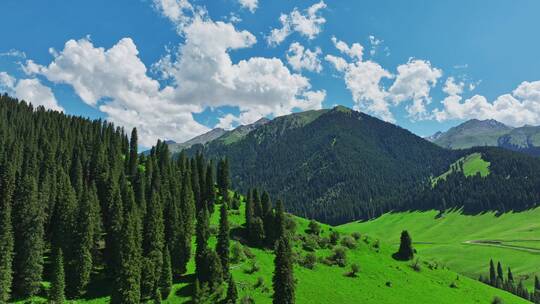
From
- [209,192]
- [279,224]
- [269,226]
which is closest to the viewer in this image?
[279,224]

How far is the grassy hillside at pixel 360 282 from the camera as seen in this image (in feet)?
306

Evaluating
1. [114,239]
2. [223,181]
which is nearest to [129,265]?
[114,239]

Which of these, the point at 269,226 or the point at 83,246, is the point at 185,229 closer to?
the point at 83,246

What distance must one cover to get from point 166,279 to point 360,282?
53101mm

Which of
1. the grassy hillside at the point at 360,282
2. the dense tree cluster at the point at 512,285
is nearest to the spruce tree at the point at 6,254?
the grassy hillside at the point at 360,282

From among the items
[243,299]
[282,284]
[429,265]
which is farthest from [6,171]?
[429,265]

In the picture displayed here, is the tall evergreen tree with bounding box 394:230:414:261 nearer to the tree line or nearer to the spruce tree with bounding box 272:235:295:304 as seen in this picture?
the tree line

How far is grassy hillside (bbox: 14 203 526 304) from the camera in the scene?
306 feet

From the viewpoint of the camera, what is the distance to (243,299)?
85500 mm

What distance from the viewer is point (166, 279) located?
83.8 meters

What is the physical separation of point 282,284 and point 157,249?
28646 mm

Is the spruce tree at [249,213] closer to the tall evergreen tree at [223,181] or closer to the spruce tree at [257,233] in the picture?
the spruce tree at [257,233]

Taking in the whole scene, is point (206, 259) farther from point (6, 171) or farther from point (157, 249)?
point (6, 171)

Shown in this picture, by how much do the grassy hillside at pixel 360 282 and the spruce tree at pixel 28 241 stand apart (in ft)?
12.4
